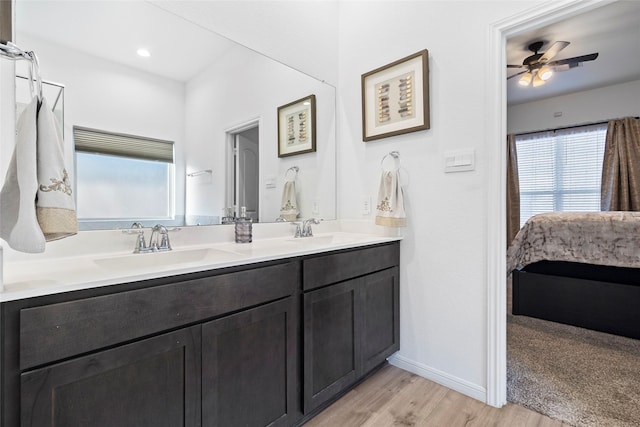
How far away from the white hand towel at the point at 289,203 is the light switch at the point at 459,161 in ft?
3.33

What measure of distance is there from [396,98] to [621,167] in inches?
164

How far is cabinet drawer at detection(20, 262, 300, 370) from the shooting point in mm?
782

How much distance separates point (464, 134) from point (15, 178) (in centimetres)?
193

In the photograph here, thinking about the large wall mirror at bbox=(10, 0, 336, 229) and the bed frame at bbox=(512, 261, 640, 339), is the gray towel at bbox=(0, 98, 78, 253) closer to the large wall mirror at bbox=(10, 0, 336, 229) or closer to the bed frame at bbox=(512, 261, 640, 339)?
the large wall mirror at bbox=(10, 0, 336, 229)

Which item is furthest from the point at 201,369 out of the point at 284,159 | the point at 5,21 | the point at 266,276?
the point at 284,159

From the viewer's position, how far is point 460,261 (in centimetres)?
182

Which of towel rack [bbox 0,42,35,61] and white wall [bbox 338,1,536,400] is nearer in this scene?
towel rack [bbox 0,42,35,61]

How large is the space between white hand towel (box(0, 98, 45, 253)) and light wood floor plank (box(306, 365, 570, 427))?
1408mm

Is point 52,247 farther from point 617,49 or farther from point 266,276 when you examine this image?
point 617,49

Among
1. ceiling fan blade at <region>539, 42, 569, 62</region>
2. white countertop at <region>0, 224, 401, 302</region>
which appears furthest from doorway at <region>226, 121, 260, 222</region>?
ceiling fan blade at <region>539, 42, 569, 62</region>

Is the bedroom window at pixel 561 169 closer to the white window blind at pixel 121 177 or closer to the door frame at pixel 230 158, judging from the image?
the door frame at pixel 230 158

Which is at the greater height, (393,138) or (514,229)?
(393,138)

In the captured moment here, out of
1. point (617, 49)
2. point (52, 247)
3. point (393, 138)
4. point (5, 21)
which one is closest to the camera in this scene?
point (5, 21)

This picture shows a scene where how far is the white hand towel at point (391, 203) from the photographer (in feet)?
6.43
